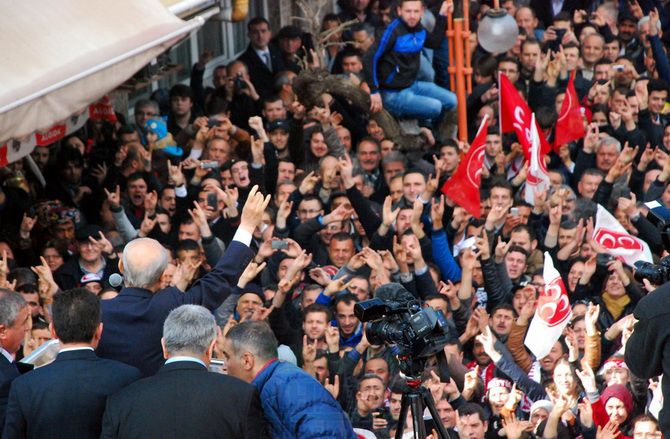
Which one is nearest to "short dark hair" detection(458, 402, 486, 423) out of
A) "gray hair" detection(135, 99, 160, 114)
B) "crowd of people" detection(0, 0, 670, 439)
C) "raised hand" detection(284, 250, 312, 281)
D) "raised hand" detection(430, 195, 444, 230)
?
"crowd of people" detection(0, 0, 670, 439)

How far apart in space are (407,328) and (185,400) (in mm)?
1138

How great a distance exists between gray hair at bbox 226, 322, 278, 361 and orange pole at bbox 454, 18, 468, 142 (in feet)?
24.8

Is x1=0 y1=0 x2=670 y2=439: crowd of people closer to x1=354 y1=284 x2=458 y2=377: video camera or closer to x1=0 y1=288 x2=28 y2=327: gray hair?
x1=0 y1=288 x2=28 y2=327: gray hair

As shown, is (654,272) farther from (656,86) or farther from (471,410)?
(656,86)

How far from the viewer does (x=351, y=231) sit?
1117 centimetres

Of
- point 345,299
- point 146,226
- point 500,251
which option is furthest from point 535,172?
point 146,226

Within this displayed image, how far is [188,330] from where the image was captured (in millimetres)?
5555

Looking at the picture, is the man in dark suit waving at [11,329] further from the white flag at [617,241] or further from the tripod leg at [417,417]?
the white flag at [617,241]

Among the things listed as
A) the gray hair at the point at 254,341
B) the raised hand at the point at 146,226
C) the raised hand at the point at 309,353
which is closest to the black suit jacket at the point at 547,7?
the raised hand at the point at 146,226

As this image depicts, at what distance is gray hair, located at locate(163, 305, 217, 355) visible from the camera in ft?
18.2

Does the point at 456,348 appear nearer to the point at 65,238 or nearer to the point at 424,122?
the point at 65,238

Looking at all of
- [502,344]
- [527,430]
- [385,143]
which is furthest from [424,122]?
[527,430]

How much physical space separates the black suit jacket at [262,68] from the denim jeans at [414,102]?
1306 mm

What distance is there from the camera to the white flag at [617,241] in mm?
10211
